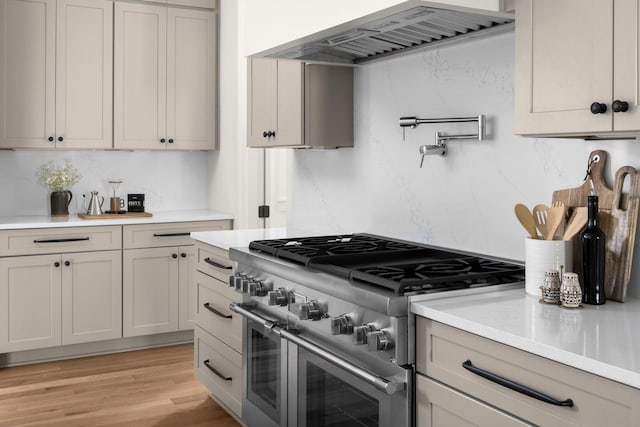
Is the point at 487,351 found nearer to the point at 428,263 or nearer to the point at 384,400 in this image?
the point at 384,400

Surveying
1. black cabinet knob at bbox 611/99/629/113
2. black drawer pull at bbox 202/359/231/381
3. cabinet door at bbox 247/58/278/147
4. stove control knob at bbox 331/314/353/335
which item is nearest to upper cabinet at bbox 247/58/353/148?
cabinet door at bbox 247/58/278/147

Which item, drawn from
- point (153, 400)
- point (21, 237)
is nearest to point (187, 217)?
point (21, 237)

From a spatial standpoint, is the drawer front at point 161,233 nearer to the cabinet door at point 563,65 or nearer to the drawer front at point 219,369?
the drawer front at point 219,369

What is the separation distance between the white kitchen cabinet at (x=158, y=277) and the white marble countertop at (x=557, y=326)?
9.36ft

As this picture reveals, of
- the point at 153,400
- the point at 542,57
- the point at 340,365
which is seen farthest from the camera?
the point at 153,400

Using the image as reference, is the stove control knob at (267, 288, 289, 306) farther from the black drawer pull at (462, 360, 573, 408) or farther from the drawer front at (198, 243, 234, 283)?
the black drawer pull at (462, 360, 573, 408)

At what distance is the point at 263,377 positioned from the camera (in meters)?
2.81

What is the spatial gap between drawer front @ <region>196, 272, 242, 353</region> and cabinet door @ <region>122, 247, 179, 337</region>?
105 cm

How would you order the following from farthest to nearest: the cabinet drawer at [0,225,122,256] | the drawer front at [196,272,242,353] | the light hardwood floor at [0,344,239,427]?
the cabinet drawer at [0,225,122,256] < the light hardwood floor at [0,344,239,427] < the drawer front at [196,272,242,353]

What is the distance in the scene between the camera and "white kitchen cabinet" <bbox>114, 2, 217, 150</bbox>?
4.60 metres

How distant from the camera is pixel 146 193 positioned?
501cm

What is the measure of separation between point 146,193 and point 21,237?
1095 mm

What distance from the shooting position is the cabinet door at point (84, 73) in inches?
173

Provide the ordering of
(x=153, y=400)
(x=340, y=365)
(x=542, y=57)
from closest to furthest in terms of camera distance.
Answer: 1. (x=542, y=57)
2. (x=340, y=365)
3. (x=153, y=400)
